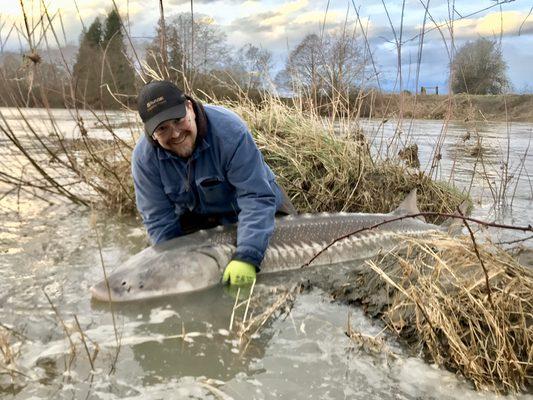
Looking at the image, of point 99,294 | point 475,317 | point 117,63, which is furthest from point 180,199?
point 117,63

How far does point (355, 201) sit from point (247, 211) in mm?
2026

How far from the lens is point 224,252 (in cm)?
385

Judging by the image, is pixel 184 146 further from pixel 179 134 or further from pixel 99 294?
pixel 99 294

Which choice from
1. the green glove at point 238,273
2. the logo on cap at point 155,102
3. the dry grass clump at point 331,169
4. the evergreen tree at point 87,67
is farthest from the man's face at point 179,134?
the dry grass clump at point 331,169

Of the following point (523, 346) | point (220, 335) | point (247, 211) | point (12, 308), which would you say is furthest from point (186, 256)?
point (523, 346)

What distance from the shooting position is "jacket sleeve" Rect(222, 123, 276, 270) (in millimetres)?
3789

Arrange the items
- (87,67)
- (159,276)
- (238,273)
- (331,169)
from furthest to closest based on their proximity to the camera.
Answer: (87,67), (331,169), (238,273), (159,276)

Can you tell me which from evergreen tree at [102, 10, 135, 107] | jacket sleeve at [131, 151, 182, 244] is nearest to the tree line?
evergreen tree at [102, 10, 135, 107]

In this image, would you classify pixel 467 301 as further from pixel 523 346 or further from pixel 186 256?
pixel 186 256

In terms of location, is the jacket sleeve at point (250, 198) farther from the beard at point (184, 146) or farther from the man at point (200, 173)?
the beard at point (184, 146)

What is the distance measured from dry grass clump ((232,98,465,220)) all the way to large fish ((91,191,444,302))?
0.88m

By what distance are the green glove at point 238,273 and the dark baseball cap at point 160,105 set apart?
3.38ft

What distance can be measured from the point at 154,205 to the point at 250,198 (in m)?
0.71

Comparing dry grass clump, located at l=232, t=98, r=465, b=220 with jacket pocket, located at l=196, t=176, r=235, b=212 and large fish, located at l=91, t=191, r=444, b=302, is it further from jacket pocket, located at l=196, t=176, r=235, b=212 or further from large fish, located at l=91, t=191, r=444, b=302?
jacket pocket, located at l=196, t=176, r=235, b=212
